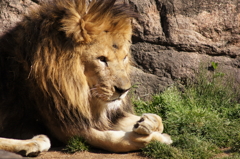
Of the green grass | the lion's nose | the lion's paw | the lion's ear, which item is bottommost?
the green grass

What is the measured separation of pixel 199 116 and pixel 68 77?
6.67 ft

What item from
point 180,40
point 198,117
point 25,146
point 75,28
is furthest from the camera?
point 180,40

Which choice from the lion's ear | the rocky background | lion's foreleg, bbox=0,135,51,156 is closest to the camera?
lion's foreleg, bbox=0,135,51,156

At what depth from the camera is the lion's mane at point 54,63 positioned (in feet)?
13.1

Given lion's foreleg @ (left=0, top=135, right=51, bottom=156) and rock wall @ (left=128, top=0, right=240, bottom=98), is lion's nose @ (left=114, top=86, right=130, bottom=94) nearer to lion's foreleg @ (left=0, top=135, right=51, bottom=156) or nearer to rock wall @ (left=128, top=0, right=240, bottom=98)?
lion's foreleg @ (left=0, top=135, right=51, bottom=156)

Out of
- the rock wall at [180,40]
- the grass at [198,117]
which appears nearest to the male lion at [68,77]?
the grass at [198,117]

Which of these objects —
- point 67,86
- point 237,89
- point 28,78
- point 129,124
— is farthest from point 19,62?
point 237,89

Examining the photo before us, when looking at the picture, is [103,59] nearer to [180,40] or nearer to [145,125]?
[145,125]

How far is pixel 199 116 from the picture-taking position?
520 centimetres

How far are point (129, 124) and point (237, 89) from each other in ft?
7.04

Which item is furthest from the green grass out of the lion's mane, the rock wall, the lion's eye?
the rock wall

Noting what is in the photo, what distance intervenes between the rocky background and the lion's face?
2.02 meters

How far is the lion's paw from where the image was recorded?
3.67 metres

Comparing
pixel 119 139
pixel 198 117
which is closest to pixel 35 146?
pixel 119 139
